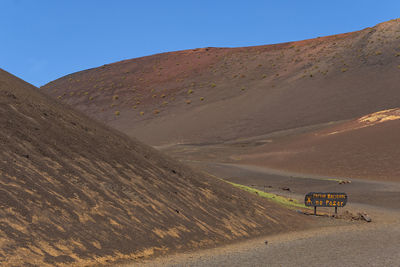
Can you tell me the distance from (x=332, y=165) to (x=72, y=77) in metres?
94.1

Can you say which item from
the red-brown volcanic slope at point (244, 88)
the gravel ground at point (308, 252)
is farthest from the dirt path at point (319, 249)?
the red-brown volcanic slope at point (244, 88)

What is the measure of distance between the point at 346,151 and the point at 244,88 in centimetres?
4384

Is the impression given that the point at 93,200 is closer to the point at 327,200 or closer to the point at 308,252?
the point at 308,252

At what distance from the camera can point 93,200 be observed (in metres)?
11.0

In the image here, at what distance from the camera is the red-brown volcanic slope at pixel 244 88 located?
211 ft

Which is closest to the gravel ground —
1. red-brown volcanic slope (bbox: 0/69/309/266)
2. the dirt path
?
the dirt path

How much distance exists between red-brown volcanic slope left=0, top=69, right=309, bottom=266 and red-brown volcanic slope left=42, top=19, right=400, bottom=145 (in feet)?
151

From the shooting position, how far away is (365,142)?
39.5 meters

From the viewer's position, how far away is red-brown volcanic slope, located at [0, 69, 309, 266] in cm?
895

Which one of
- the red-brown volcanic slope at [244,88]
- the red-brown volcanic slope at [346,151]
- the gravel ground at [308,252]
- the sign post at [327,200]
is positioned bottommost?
the gravel ground at [308,252]

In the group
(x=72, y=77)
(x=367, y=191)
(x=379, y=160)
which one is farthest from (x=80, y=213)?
(x=72, y=77)

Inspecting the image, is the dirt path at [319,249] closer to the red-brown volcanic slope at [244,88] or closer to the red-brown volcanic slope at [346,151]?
the red-brown volcanic slope at [346,151]

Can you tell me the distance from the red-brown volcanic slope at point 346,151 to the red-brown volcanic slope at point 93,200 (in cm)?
1874

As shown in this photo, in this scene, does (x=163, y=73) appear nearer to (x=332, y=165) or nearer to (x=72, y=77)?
(x=72, y=77)
